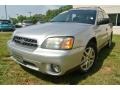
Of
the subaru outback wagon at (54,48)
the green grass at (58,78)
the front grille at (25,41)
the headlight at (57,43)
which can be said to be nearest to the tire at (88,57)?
the subaru outback wagon at (54,48)

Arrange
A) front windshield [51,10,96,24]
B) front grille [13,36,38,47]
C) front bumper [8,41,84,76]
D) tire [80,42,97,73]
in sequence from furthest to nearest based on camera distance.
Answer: front windshield [51,10,96,24] < tire [80,42,97,73] < front grille [13,36,38,47] < front bumper [8,41,84,76]

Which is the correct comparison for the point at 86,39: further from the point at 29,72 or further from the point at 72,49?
the point at 29,72

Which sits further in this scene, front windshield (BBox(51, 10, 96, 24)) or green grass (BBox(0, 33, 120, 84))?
front windshield (BBox(51, 10, 96, 24))

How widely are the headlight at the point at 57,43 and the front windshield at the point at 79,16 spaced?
147cm

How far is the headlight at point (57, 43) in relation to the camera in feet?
11.3

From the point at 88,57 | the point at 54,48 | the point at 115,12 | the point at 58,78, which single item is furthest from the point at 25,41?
the point at 115,12

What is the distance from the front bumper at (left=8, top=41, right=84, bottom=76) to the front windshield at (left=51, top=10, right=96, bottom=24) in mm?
1345

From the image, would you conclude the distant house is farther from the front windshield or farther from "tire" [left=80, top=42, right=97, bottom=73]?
"tire" [left=80, top=42, right=97, bottom=73]

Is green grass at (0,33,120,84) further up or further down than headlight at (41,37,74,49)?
further down

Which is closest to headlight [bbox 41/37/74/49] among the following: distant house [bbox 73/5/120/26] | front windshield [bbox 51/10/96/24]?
front windshield [bbox 51/10/96/24]

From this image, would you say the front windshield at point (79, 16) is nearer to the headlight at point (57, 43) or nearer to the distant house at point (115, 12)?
the headlight at point (57, 43)

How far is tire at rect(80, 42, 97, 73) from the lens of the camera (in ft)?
13.4
